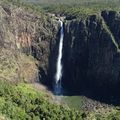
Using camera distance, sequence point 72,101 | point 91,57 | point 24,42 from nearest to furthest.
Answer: point 72,101 < point 24,42 < point 91,57

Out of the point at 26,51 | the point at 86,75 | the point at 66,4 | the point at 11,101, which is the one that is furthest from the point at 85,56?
the point at 11,101

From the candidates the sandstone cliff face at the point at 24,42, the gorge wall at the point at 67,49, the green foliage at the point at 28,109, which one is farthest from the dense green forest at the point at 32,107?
the gorge wall at the point at 67,49

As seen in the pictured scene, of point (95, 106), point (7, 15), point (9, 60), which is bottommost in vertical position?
point (95, 106)

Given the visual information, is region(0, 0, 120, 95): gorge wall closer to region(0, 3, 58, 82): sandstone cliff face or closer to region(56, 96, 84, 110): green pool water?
region(0, 3, 58, 82): sandstone cliff face

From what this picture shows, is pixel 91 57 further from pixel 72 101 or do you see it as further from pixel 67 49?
pixel 72 101

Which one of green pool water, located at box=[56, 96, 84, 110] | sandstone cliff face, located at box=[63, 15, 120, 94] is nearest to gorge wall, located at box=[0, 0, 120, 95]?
sandstone cliff face, located at box=[63, 15, 120, 94]

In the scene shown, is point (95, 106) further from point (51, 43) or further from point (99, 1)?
point (99, 1)

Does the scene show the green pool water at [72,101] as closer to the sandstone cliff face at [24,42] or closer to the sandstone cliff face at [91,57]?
the sandstone cliff face at [91,57]

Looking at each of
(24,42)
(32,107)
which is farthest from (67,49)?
(32,107)
